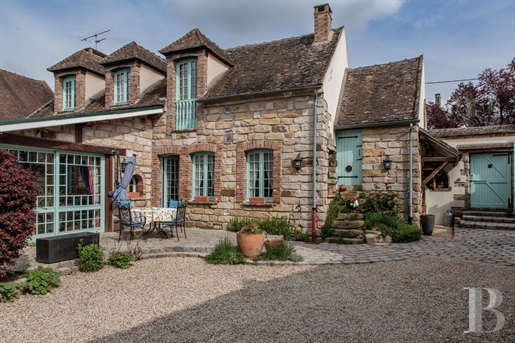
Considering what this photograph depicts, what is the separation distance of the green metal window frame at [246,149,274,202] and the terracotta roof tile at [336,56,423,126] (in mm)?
2642

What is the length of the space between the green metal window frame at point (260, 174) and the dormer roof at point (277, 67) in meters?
1.77

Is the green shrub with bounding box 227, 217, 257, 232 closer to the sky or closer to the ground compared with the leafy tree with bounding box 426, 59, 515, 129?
closer to the ground

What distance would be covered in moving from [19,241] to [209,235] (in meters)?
4.96

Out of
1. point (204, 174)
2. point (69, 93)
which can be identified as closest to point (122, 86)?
point (69, 93)

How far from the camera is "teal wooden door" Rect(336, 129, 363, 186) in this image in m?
11.1

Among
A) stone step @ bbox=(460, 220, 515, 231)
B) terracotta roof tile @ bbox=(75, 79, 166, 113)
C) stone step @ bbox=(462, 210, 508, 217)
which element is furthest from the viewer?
stone step @ bbox=(462, 210, 508, 217)

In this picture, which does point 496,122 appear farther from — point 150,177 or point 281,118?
point 150,177

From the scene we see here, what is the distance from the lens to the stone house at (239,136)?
955 cm

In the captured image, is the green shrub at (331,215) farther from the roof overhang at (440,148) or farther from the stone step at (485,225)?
the stone step at (485,225)

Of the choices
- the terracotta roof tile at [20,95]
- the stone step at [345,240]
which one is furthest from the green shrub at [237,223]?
the terracotta roof tile at [20,95]

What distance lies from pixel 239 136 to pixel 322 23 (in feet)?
15.0

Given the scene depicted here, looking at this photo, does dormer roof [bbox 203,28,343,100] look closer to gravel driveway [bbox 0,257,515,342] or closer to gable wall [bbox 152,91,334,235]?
gable wall [bbox 152,91,334,235]

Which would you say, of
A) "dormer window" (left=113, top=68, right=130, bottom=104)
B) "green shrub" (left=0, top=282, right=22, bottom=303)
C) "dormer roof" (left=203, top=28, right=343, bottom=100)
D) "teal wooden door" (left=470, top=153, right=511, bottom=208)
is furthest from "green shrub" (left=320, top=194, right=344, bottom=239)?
"dormer window" (left=113, top=68, right=130, bottom=104)

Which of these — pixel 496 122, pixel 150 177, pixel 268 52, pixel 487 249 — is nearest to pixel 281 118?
pixel 268 52
